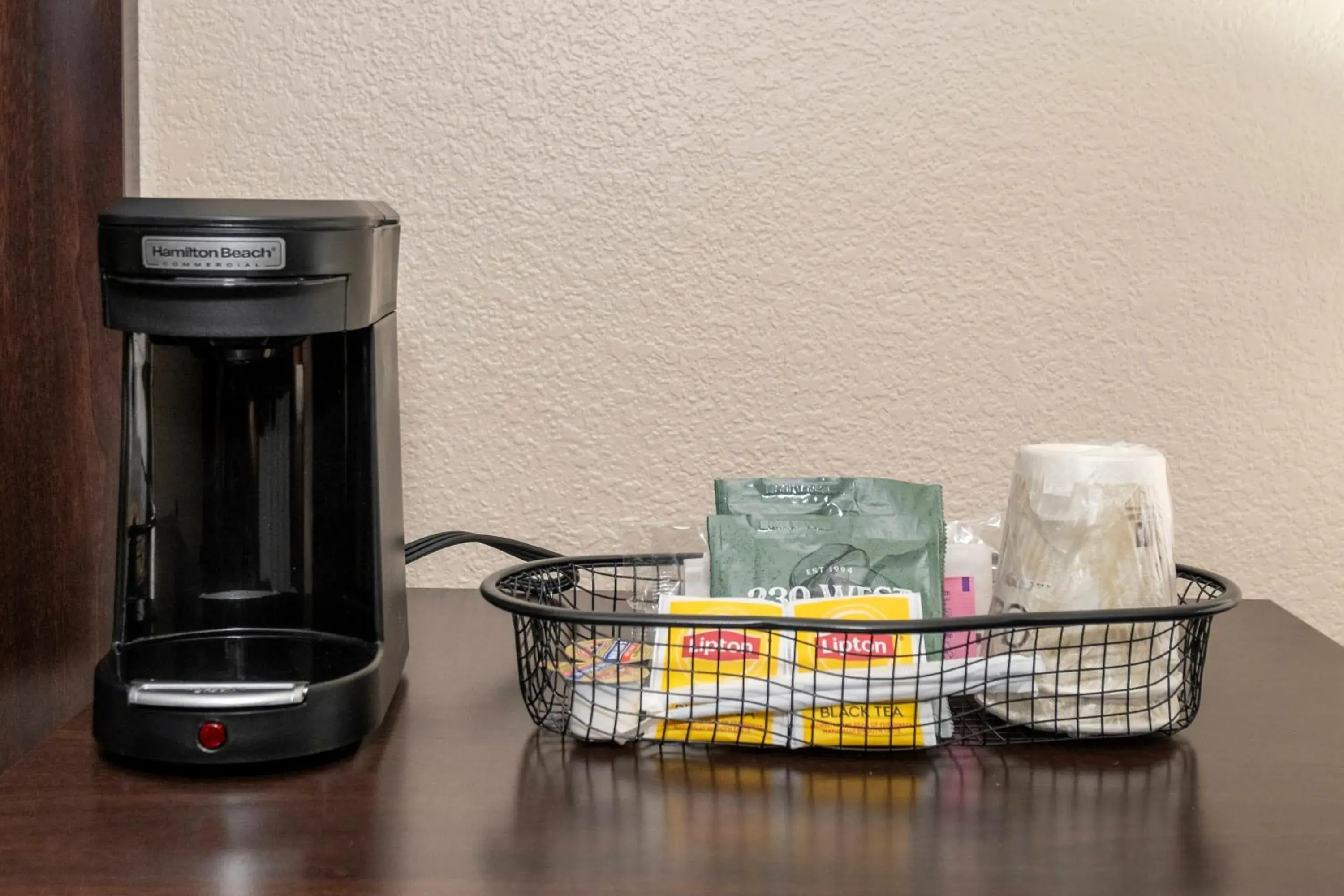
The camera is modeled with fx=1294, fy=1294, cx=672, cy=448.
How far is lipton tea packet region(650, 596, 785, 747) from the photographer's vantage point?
26.1 inches

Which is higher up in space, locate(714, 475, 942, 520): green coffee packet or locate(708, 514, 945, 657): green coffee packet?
locate(714, 475, 942, 520): green coffee packet

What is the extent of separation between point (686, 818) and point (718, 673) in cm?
9

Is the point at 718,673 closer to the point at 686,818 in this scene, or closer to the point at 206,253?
the point at 686,818

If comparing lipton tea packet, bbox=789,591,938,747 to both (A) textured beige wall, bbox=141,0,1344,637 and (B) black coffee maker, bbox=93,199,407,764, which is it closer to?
(B) black coffee maker, bbox=93,199,407,764

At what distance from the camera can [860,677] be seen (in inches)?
25.8

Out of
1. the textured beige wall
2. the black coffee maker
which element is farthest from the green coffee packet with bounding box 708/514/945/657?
the textured beige wall

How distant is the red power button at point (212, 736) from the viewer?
2.06 feet

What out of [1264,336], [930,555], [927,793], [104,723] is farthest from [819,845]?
[1264,336]

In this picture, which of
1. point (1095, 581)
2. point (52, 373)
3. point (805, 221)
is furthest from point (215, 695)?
point (805, 221)

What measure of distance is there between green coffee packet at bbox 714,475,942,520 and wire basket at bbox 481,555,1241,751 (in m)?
0.09

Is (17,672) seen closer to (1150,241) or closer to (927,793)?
(927,793)

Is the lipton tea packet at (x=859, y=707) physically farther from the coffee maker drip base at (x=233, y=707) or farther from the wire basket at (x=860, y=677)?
the coffee maker drip base at (x=233, y=707)

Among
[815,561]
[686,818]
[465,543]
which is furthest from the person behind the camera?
[465,543]

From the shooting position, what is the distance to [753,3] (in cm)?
100
